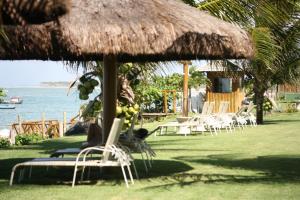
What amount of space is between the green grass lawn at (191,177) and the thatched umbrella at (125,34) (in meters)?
1.70

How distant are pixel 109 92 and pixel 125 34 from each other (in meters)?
1.72

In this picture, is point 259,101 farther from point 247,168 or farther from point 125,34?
point 125,34

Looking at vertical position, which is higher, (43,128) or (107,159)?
(107,159)

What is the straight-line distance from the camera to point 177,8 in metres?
8.17

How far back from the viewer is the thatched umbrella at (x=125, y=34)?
7.27 metres

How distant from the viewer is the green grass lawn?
7.06 m

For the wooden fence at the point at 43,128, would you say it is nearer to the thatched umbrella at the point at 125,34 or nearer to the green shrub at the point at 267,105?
the green shrub at the point at 267,105

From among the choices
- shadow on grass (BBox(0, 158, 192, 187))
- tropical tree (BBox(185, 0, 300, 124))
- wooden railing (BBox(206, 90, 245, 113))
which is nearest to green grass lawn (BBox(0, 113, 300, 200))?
shadow on grass (BBox(0, 158, 192, 187))

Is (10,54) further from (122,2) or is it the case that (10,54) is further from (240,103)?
(240,103)

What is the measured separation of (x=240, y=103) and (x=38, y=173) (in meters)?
24.6

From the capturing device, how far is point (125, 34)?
7.34 meters

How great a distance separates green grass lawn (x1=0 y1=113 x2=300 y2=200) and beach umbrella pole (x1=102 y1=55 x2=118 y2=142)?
0.74 metres

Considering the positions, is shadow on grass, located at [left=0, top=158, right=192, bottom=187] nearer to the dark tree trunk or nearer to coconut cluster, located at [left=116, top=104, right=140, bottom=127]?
coconut cluster, located at [left=116, top=104, right=140, bottom=127]

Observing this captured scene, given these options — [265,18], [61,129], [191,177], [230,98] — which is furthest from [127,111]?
[230,98]
